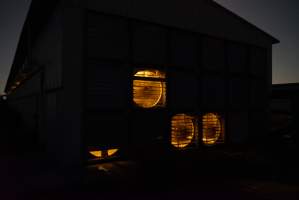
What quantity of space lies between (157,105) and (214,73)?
10.7 ft

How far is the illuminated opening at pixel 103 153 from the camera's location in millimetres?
6141

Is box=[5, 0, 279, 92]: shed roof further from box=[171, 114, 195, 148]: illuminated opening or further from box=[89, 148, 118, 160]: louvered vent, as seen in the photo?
box=[89, 148, 118, 160]: louvered vent

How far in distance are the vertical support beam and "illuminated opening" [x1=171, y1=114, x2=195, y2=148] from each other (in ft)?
11.6

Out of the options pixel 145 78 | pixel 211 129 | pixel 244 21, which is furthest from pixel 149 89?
pixel 244 21

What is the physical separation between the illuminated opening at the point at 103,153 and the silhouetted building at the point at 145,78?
3 centimetres

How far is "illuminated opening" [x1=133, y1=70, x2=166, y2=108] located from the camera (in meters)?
6.86

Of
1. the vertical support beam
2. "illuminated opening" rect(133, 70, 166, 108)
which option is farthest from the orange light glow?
"illuminated opening" rect(133, 70, 166, 108)

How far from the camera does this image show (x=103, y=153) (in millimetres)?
6281

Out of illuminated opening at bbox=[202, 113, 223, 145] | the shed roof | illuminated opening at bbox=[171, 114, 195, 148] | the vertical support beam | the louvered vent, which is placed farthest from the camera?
illuminated opening at bbox=[202, 113, 223, 145]

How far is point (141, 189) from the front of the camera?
5.23 meters

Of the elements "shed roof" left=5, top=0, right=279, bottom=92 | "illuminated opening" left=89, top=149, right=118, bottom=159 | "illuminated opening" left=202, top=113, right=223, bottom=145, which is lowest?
"illuminated opening" left=89, top=149, right=118, bottom=159

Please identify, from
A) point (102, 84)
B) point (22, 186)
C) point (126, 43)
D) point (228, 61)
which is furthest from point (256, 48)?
point (22, 186)

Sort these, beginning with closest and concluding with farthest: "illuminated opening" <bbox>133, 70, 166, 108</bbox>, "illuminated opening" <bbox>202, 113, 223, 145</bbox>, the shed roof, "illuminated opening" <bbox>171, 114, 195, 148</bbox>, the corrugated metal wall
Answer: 1. the corrugated metal wall
2. the shed roof
3. "illuminated opening" <bbox>133, 70, 166, 108</bbox>
4. "illuminated opening" <bbox>171, 114, 195, 148</bbox>
5. "illuminated opening" <bbox>202, 113, 223, 145</bbox>

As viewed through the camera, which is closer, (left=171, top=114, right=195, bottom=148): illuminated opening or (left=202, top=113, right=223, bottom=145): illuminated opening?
(left=171, top=114, right=195, bottom=148): illuminated opening
